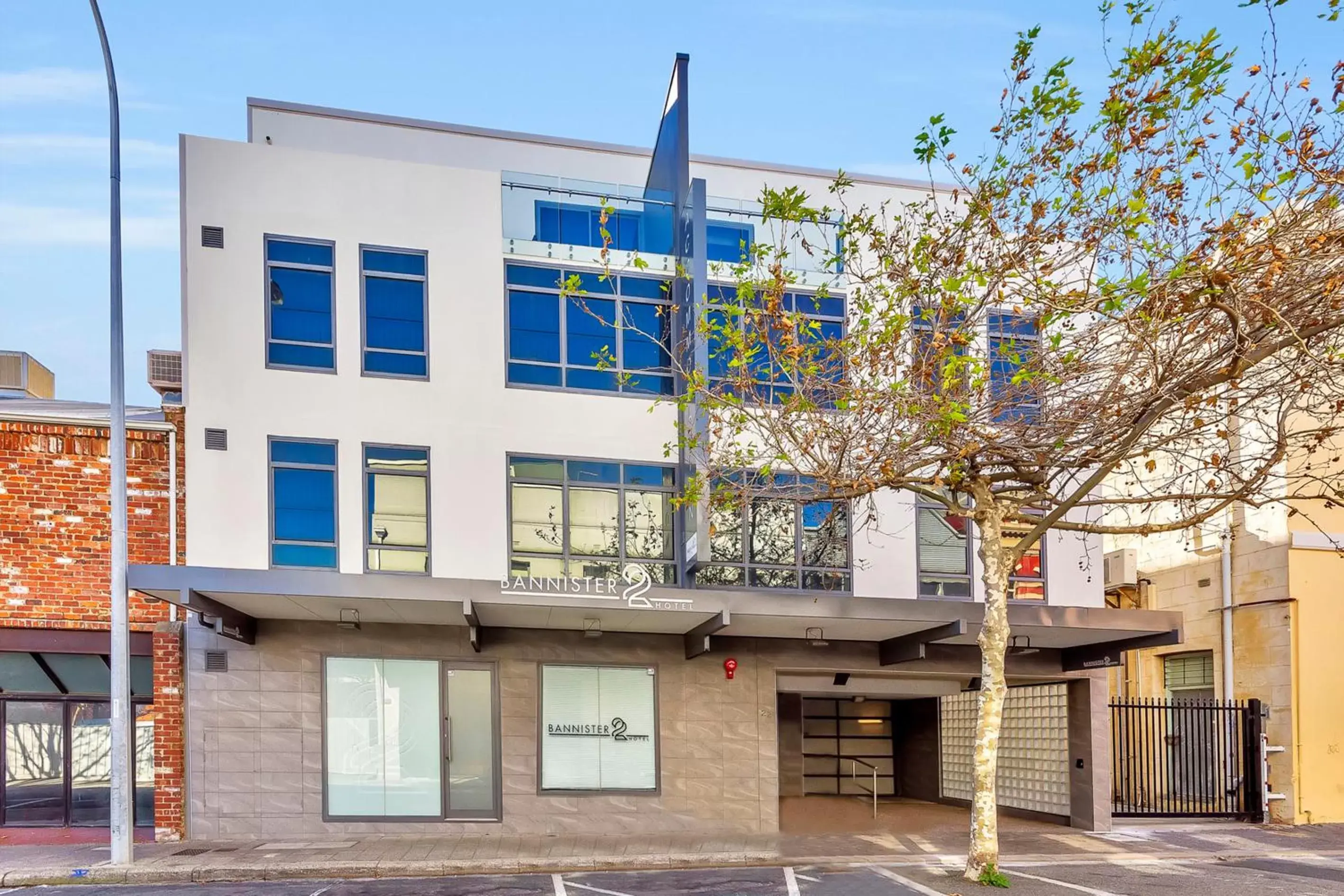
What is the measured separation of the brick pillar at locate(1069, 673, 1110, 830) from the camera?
14.3 metres

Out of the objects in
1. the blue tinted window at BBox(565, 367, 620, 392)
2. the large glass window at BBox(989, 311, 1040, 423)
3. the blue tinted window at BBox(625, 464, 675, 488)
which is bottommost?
the blue tinted window at BBox(625, 464, 675, 488)

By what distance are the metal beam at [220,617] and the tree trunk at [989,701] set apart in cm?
848

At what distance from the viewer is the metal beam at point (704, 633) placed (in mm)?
12266

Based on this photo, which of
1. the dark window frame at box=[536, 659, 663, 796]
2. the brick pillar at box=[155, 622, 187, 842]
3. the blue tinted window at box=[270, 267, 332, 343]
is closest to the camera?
the brick pillar at box=[155, 622, 187, 842]

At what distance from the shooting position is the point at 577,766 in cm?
1330

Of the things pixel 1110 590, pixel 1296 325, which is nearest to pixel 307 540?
pixel 1296 325

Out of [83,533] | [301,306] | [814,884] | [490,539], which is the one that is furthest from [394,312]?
[814,884]

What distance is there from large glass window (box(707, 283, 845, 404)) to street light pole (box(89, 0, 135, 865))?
6466 millimetres

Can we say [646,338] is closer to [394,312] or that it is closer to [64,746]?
[394,312]

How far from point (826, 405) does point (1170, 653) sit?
984 cm

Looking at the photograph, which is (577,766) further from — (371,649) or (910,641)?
(910,641)

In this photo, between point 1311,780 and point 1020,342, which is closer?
point 1020,342

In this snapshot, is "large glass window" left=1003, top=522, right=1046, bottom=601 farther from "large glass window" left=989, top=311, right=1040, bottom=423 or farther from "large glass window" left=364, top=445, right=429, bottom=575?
"large glass window" left=364, top=445, right=429, bottom=575

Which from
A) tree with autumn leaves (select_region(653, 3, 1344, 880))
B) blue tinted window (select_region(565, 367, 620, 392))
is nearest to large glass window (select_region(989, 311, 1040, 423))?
tree with autumn leaves (select_region(653, 3, 1344, 880))
